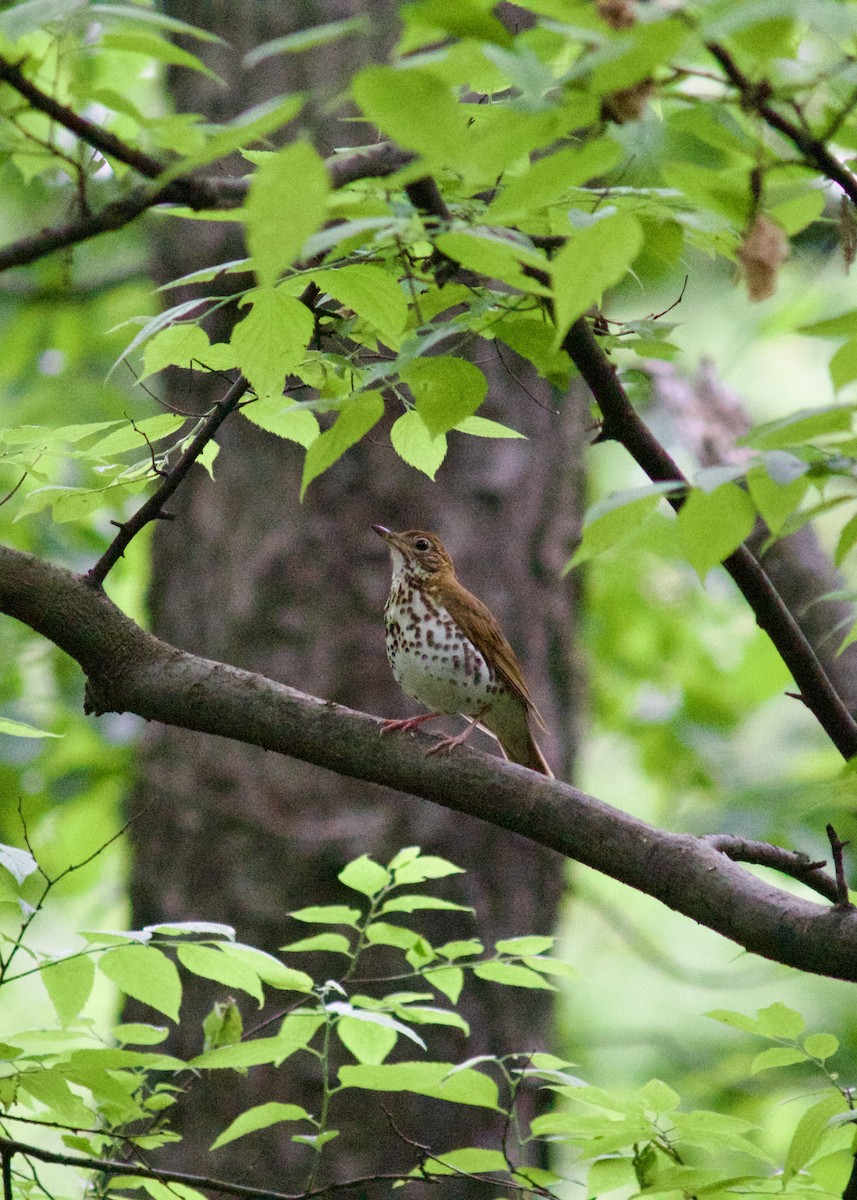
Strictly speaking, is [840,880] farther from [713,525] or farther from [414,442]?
[414,442]

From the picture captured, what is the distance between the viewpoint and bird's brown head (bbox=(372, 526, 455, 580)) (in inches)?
153

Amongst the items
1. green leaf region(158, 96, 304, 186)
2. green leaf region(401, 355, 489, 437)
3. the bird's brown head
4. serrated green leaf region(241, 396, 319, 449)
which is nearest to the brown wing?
the bird's brown head

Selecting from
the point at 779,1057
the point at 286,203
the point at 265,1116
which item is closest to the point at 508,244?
the point at 286,203

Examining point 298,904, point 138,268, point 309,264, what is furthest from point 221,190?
point 138,268

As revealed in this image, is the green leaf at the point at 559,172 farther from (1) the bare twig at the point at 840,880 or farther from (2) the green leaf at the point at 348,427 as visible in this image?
(1) the bare twig at the point at 840,880

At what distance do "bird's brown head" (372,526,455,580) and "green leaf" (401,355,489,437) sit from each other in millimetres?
2132

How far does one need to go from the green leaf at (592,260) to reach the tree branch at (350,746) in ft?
3.40

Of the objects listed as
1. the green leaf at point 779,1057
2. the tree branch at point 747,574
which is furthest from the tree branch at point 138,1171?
the tree branch at point 747,574

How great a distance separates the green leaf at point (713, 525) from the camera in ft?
4.58

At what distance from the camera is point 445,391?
5.59 ft

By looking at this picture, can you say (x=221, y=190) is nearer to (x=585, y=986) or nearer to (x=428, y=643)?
(x=428, y=643)

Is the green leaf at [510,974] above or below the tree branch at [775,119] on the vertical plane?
below

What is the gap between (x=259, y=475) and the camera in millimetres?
4570

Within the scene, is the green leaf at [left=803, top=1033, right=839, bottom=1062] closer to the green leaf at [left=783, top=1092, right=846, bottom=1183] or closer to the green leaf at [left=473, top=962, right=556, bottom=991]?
the green leaf at [left=783, top=1092, right=846, bottom=1183]
